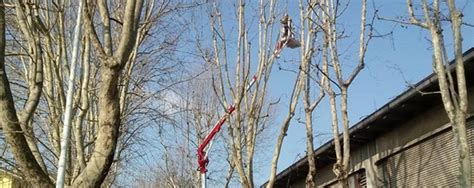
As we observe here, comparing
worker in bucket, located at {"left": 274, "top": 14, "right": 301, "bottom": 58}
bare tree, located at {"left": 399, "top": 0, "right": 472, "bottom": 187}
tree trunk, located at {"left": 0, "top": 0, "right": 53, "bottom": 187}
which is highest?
worker in bucket, located at {"left": 274, "top": 14, "right": 301, "bottom": 58}

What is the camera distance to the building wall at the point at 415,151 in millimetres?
11172

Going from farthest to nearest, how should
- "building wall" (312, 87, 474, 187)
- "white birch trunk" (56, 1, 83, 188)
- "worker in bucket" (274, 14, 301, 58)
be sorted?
"worker in bucket" (274, 14, 301, 58)
"building wall" (312, 87, 474, 187)
"white birch trunk" (56, 1, 83, 188)

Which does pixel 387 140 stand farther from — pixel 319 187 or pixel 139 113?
pixel 139 113

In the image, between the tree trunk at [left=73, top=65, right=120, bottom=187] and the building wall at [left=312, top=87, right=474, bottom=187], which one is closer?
the tree trunk at [left=73, top=65, right=120, bottom=187]

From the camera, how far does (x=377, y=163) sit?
1405 centimetres

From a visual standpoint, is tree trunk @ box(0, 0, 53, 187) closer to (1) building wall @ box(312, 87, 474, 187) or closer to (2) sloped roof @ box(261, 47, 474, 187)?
(2) sloped roof @ box(261, 47, 474, 187)

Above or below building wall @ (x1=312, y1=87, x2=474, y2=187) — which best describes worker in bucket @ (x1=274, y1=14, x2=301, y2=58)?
above

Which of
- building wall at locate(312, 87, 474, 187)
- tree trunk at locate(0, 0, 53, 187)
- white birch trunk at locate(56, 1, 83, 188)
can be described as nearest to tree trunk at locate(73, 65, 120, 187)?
tree trunk at locate(0, 0, 53, 187)

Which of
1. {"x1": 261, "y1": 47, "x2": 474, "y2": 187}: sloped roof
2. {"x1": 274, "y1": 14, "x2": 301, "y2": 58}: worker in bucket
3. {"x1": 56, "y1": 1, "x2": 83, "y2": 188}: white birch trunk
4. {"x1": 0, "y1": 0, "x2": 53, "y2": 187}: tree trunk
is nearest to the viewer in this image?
{"x1": 0, "y1": 0, "x2": 53, "y2": 187}: tree trunk

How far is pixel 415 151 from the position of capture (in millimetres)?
12320

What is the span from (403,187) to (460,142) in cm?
530

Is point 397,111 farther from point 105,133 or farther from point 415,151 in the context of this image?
point 105,133

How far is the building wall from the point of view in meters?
11.2

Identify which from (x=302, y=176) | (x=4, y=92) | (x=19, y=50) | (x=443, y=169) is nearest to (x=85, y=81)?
(x=19, y=50)
